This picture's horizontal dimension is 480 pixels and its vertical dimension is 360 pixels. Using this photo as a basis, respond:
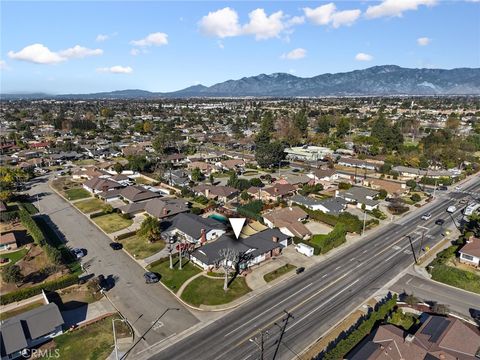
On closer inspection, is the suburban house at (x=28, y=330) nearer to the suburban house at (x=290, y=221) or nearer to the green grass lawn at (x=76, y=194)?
the suburban house at (x=290, y=221)

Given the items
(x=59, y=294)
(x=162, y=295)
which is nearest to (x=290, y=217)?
(x=162, y=295)

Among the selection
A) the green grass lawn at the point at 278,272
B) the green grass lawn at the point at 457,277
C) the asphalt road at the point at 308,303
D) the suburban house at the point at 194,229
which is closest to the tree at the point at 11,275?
the suburban house at the point at 194,229

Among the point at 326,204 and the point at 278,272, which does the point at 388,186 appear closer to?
the point at 326,204

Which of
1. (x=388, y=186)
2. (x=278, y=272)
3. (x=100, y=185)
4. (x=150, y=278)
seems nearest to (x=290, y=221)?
(x=278, y=272)

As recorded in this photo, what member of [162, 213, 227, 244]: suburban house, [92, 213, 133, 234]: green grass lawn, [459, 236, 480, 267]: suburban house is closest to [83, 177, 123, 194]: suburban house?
[92, 213, 133, 234]: green grass lawn

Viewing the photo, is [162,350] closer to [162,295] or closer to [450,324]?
[162,295]
